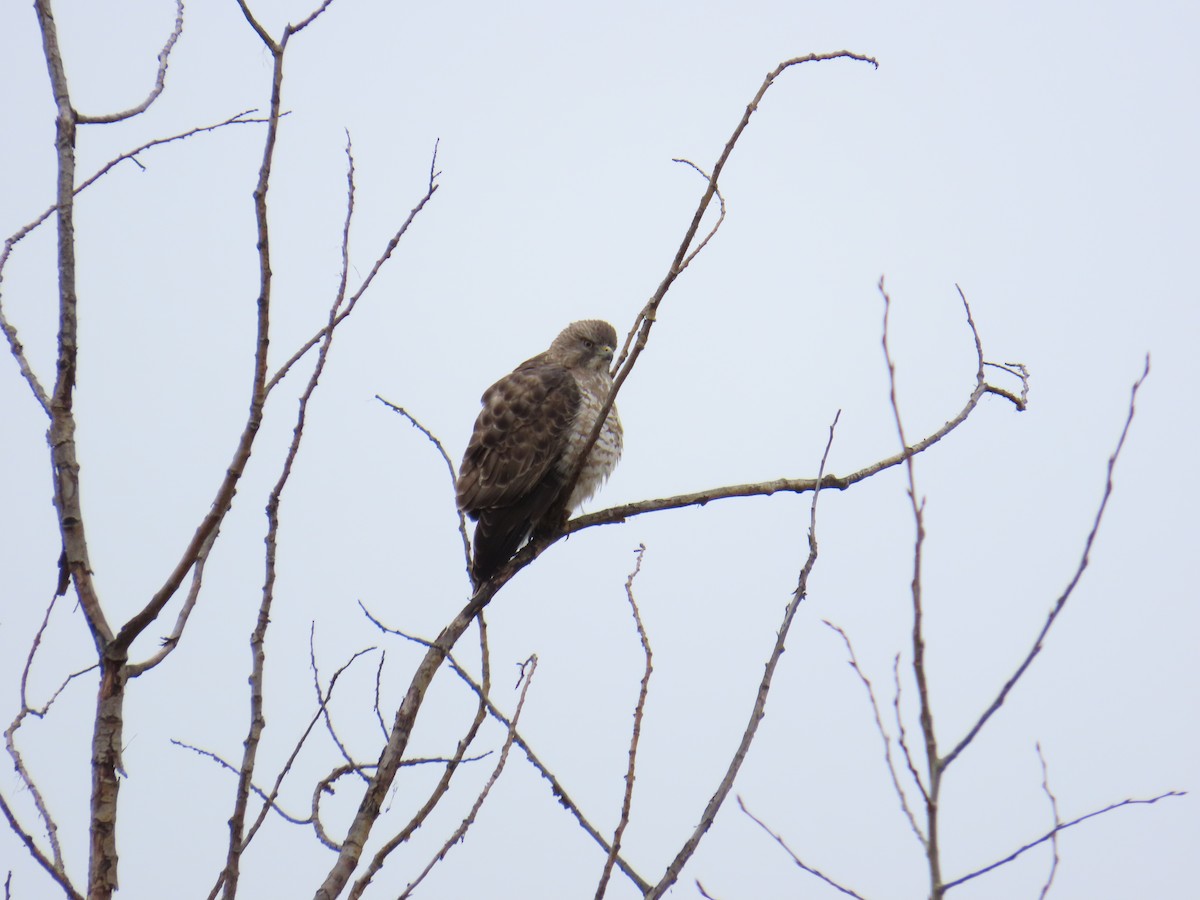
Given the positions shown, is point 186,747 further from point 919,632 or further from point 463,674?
point 919,632

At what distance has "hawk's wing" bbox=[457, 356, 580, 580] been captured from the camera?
5.42m

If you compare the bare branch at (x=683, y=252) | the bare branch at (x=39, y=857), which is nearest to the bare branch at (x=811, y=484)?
the bare branch at (x=683, y=252)

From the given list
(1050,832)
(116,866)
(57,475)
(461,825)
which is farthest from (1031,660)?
(57,475)

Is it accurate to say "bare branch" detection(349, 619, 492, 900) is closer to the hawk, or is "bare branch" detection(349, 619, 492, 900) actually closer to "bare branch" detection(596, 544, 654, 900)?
"bare branch" detection(596, 544, 654, 900)

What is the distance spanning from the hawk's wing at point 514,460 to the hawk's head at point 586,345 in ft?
2.02

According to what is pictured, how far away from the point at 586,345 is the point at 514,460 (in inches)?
61.3

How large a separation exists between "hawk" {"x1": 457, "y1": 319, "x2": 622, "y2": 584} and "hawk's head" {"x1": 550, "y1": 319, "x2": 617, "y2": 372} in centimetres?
27

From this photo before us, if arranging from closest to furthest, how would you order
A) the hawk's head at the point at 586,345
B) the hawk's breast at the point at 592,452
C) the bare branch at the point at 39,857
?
1. the bare branch at the point at 39,857
2. the hawk's breast at the point at 592,452
3. the hawk's head at the point at 586,345

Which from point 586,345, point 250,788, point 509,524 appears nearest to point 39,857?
point 250,788

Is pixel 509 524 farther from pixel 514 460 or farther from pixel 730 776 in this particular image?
pixel 730 776

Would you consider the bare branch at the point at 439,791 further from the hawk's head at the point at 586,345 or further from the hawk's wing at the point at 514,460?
the hawk's head at the point at 586,345

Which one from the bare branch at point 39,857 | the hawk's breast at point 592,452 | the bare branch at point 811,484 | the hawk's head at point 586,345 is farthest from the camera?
the hawk's head at point 586,345

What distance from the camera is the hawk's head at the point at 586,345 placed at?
22.6 ft

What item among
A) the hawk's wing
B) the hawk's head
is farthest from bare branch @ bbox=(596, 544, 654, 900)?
the hawk's head
